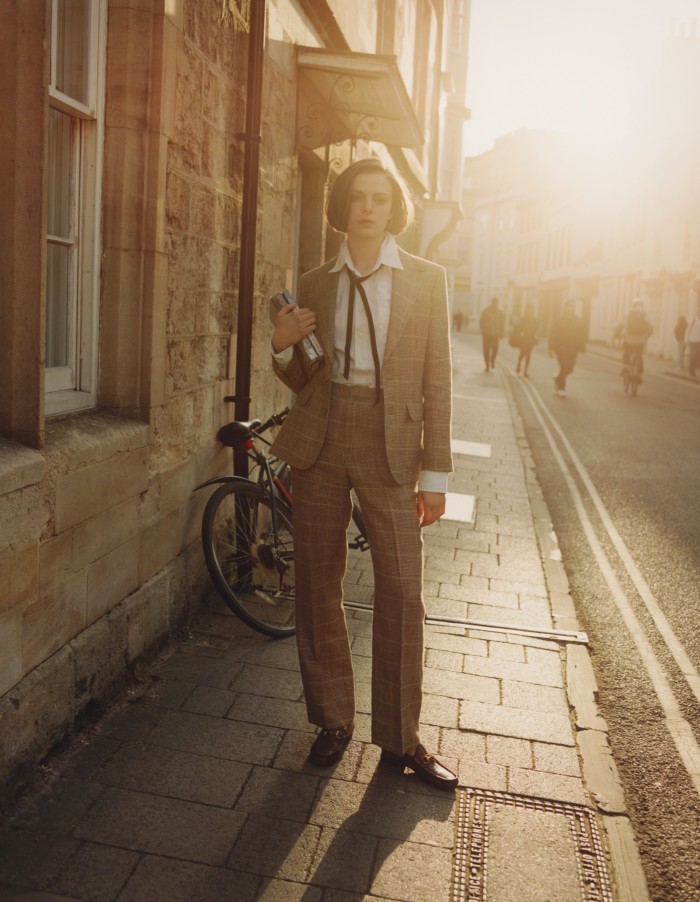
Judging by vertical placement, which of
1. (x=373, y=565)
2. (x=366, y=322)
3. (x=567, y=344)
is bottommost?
(x=373, y=565)

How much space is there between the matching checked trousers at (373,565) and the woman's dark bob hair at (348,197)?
0.62 meters

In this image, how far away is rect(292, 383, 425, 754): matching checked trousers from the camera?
11.1ft

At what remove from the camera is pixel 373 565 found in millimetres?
3488

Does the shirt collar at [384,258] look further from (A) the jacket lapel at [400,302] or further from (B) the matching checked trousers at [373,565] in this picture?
(B) the matching checked trousers at [373,565]

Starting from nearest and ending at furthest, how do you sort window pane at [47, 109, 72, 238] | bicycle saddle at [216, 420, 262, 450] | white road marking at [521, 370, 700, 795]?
window pane at [47, 109, 72, 238]
white road marking at [521, 370, 700, 795]
bicycle saddle at [216, 420, 262, 450]

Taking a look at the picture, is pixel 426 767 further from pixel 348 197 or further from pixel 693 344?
pixel 693 344

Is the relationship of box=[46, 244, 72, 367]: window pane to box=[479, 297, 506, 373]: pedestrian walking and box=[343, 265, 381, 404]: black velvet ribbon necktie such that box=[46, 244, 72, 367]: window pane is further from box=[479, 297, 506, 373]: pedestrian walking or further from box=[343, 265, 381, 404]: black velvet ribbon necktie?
box=[479, 297, 506, 373]: pedestrian walking

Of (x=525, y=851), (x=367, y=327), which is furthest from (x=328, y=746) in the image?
(x=367, y=327)

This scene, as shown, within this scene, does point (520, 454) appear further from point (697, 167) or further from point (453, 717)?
point (697, 167)

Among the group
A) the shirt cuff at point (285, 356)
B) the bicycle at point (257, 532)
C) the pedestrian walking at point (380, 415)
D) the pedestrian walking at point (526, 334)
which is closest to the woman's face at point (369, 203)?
the pedestrian walking at point (380, 415)

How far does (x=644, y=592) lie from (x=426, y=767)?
3.16m

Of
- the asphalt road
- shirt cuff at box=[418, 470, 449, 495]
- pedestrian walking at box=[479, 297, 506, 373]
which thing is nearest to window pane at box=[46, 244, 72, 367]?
shirt cuff at box=[418, 470, 449, 495]

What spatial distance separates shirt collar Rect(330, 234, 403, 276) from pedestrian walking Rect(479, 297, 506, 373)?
19780mm

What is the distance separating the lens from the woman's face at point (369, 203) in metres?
3.35
